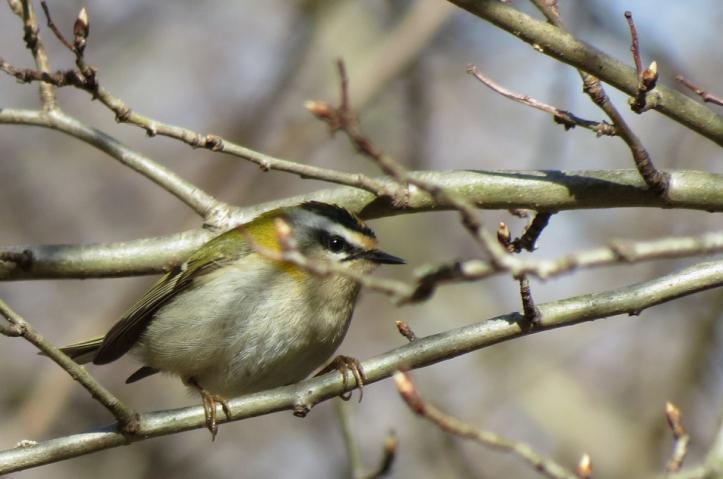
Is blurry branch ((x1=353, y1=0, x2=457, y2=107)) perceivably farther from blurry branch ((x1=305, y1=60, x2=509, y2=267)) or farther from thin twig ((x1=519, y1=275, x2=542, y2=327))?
blurry branch ((x1=305, y1=60, x2=509, y2=267))

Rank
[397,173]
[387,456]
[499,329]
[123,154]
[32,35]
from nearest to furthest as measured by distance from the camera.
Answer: [397,173]
[499,329]
[387,456]
[32,35]
[123,154]

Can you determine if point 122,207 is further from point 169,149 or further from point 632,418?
point 632,418

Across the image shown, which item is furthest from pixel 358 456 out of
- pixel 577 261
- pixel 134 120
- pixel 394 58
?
pixel 394 58

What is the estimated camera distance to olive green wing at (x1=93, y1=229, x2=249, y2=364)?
4621 mm

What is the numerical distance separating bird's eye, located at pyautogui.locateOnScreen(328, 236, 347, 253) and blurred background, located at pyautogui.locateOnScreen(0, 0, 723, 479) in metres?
1.63

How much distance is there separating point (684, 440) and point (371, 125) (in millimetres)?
5996

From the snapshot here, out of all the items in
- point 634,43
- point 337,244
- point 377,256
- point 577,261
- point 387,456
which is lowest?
point 577,261

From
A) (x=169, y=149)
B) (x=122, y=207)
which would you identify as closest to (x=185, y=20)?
(x=169, y=149)

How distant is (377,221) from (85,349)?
3.30 m

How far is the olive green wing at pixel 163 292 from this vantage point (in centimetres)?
462

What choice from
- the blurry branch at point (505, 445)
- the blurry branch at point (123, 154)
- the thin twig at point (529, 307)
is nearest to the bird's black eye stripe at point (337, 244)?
the blurry branch at point (123, 154)

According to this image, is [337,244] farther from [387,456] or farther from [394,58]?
[394,58]

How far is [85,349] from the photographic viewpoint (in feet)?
16.6

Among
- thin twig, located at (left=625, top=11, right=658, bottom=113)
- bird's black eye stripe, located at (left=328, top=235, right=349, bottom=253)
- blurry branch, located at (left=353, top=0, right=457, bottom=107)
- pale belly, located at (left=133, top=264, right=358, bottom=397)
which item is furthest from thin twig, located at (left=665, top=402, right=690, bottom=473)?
blurry branch, located at (left=353, top=0, right=457, bottom=107)
